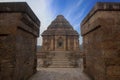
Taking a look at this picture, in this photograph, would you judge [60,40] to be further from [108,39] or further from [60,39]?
[108,39]

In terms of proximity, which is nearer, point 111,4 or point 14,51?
point 14,51

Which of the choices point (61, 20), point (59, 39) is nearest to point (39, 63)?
point (59, 39)

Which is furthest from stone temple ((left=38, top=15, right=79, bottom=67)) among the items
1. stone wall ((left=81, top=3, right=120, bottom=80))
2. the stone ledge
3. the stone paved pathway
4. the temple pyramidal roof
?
stone wall ((left=81, top=3, right=120, bottom=80))

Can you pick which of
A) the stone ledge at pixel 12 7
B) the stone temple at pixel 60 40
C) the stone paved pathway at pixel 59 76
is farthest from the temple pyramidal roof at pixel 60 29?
the stone ledge at pixel 12 7

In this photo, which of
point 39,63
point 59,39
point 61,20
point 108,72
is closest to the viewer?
point 108,72

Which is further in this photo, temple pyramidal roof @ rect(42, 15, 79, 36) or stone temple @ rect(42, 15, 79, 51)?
temple pyramidal roof @ rect(42, 15, 79, 36)

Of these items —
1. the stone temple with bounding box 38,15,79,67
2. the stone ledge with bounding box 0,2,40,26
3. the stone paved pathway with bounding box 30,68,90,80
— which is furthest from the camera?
the stone temple with bounding box 38,15,79,67

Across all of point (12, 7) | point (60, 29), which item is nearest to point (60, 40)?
point (60, 29)

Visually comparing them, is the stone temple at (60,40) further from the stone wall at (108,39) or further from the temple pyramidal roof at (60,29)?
the stone wall at (108,39)

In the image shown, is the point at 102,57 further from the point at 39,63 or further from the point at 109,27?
the point at 39,63

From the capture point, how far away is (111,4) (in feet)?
13.5

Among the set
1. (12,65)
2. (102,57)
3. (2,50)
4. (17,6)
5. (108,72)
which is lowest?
(108,72)

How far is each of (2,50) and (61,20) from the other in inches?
936

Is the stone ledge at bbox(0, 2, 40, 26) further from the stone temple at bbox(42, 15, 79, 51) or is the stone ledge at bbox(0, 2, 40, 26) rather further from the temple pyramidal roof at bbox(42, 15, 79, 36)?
the temple pyramidal roof at bbox(42, 15, 79, 36)
